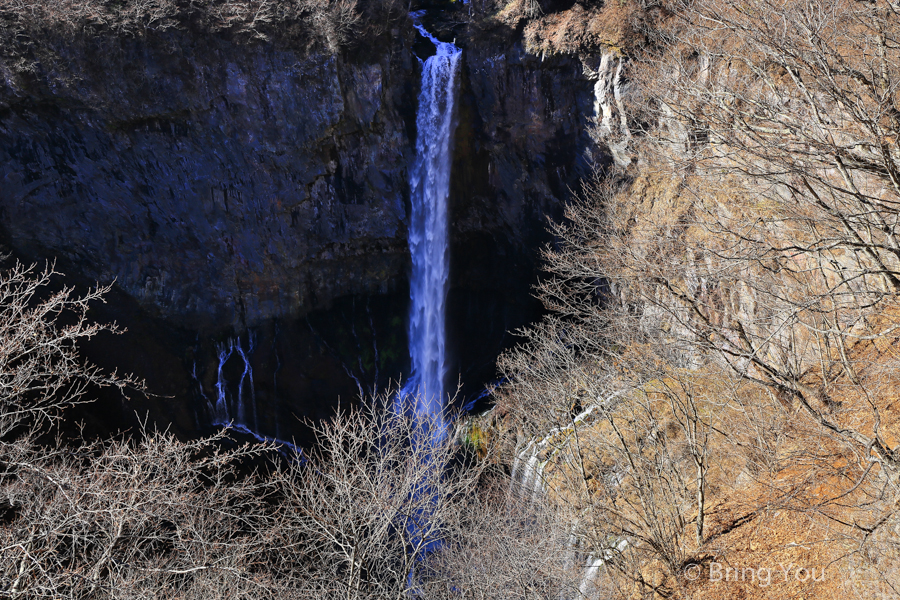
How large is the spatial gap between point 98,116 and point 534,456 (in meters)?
15.4

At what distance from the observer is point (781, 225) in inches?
411

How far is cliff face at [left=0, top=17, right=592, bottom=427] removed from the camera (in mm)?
15758

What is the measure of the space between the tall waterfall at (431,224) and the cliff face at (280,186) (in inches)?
17.6

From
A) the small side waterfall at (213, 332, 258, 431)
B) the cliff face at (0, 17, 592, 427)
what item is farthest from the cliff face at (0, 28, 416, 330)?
the small side waterfall at (213, 332, 258, 431)

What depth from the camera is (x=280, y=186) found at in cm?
1803

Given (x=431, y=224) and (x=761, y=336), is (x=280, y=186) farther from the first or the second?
(x=761, y=336)

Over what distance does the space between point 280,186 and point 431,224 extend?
531 cm

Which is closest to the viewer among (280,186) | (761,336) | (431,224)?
(761,336)

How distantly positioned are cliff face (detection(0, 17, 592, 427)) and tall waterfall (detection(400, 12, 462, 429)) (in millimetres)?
446

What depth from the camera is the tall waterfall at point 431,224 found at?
59.5 feet

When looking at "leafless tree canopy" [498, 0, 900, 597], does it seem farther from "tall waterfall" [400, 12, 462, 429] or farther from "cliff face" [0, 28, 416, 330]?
"cliff face" [0, 28, 416, 330]

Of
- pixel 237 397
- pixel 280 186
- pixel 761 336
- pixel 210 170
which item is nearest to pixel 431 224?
pixel 280 186

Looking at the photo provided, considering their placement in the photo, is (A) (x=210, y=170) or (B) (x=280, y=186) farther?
(B) (x=280, y=186)

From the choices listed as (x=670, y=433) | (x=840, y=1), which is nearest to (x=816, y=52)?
(x=840, y=1)
